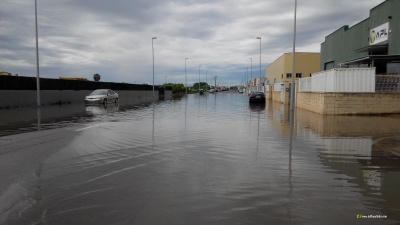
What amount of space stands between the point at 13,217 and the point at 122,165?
2.89m

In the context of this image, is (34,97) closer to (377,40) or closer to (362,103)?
(362,103)

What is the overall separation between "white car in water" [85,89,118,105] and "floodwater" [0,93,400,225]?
21264mm

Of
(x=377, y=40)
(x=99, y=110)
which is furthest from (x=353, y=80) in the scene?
(x=99, y=110)

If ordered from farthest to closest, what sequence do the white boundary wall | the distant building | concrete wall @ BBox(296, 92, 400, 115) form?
1. the distant building
2. the white boundary wall
3. concrete wall @ BBox(296, 92, 400, 115)

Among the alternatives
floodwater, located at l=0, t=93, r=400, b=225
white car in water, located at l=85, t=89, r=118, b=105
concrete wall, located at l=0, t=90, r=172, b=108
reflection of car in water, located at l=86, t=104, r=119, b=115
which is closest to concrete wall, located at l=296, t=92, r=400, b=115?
floodwater, located at l=0, t=93, r=400, b=225

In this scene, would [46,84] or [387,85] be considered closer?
[387,85]

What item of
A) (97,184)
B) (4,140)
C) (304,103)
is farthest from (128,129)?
(304,103)

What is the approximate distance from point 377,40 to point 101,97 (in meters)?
24.7

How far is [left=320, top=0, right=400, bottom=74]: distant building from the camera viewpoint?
24.8 meters

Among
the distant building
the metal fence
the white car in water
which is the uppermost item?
the distant building

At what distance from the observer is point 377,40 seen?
28125 millimetres

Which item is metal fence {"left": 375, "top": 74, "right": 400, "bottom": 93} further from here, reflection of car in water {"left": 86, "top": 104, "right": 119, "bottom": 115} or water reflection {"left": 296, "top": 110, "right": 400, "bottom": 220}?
reflection of car in water {"left": 86, "top": 104, "right": 119, "bottom": 115}

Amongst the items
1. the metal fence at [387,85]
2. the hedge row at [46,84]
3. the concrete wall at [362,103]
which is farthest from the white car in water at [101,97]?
the metal fence at [387,85]

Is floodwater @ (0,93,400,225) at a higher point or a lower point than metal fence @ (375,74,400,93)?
lower
